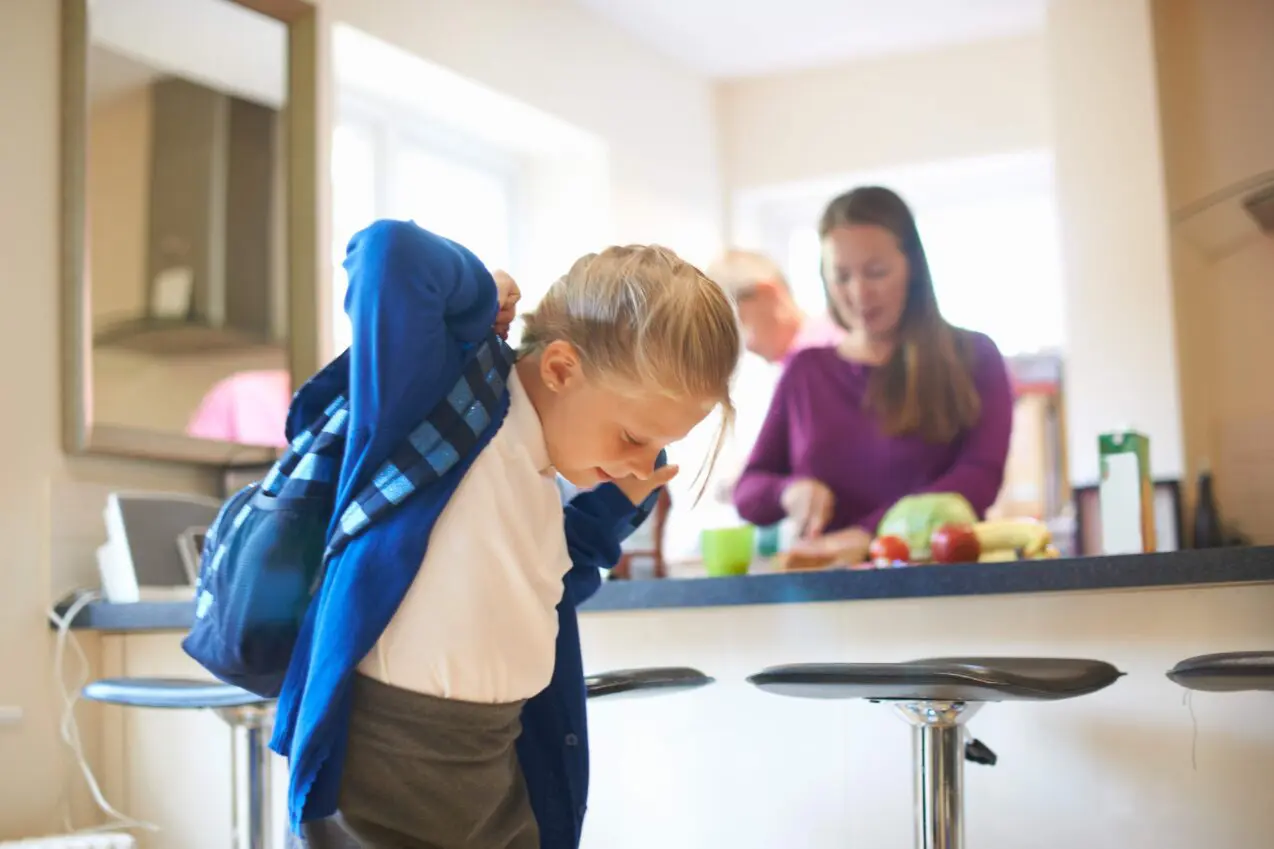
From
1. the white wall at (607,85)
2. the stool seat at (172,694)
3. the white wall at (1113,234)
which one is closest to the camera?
the stool seat at (172,694)

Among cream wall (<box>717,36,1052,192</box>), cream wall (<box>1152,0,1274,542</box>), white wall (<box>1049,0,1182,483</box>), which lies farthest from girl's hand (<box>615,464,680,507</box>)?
cream wall (<box>717,36,1052,192</box>)

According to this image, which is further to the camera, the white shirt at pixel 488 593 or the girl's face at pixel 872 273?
the girl's face at pixel 872 273

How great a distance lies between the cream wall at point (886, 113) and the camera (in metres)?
4.46

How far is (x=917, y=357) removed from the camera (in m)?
2.68

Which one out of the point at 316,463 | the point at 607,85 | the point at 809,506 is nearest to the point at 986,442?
the point at 809,506

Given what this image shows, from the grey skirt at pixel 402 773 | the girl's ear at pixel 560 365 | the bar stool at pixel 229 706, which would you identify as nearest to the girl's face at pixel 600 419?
the girl's ear at pixel 560 365

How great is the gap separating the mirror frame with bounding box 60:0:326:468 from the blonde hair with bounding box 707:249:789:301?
1165 mm

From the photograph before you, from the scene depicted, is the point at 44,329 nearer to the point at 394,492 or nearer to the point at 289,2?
the point at 289,2

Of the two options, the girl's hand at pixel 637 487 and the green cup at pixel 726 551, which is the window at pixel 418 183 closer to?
the green cup at pixel 726 551

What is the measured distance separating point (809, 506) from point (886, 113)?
7.71ft

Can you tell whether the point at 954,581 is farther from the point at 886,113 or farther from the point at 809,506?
the point at 886,113

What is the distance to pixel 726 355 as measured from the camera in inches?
44.1

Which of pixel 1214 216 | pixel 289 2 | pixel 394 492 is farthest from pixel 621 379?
pixel 1214 216

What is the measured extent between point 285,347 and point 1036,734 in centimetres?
176
